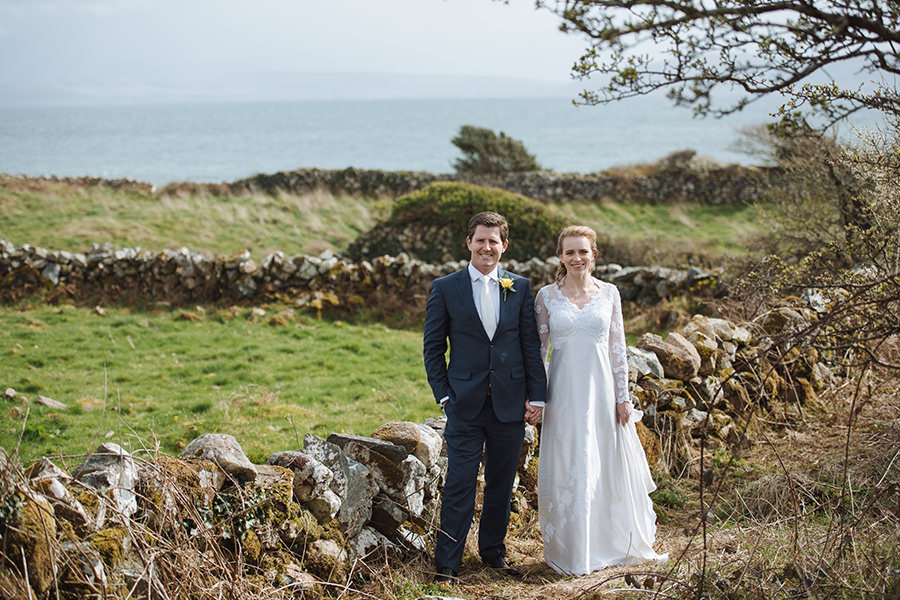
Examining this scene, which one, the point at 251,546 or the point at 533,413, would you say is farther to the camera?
the point at 533,413

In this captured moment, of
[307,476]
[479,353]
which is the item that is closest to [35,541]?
[307,476]

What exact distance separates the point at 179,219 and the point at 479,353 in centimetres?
1521

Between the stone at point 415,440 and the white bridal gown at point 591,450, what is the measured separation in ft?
2.50

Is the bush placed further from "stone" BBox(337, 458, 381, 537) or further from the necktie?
"stone" BBox(337, 458, 381, 537)

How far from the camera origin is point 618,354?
4.78m

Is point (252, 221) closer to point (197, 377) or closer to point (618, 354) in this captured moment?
point (197, 377)

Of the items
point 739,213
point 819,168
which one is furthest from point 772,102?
point 819,168

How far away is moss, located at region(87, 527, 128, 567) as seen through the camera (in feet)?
10.2

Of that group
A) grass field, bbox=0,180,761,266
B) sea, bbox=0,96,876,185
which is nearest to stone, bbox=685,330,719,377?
grass field, bbox=0,180,761,266

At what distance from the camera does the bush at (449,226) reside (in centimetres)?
1448

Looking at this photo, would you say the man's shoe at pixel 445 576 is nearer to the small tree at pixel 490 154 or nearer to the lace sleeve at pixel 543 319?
the lace sleeve at pixel 543 319

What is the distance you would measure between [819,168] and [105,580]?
1128 cm

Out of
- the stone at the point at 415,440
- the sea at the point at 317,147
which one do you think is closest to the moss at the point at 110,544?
the stone at the point at 415,440

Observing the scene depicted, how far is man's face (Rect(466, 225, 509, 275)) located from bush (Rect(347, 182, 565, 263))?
977 cm
